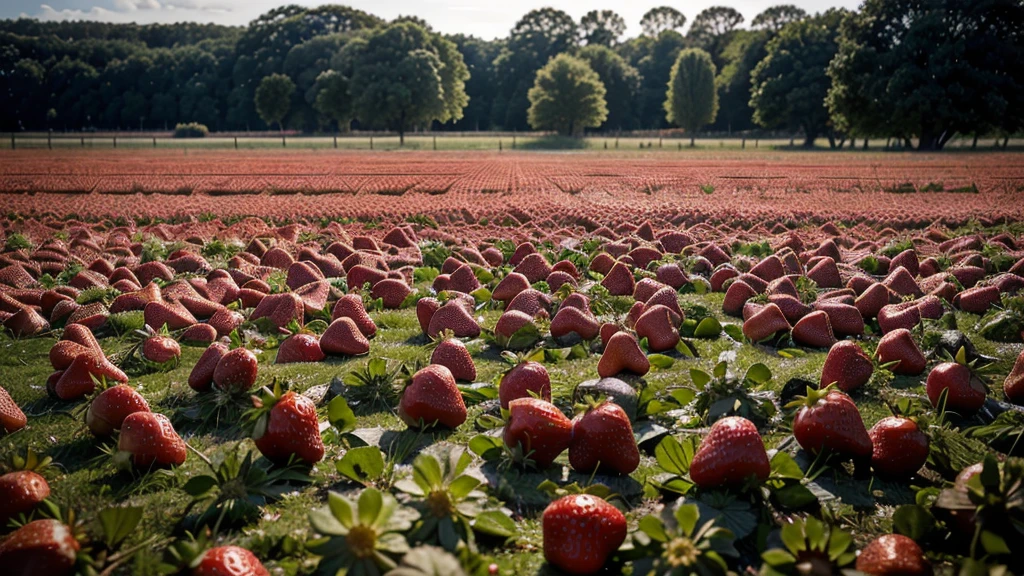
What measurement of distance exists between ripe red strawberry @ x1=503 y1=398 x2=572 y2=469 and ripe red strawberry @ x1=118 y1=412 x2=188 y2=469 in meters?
1.26

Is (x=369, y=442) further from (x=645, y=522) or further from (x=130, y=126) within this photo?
(x=130, y=126)

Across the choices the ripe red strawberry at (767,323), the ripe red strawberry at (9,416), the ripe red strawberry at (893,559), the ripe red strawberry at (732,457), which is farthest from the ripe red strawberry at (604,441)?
the ripe red strawberry at (9,416)

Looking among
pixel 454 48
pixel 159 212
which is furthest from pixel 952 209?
pixel 454 48

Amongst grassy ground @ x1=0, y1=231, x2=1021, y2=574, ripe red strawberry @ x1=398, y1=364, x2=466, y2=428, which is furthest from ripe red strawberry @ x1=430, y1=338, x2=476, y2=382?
ripe red strawberry @ x1=398, y1=364, x2=466, y2=428

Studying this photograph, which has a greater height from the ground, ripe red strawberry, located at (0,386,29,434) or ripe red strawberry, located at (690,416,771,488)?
ripe red strawberry, located at (690,416,771,488)

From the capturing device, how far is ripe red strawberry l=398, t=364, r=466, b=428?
8.91 feet

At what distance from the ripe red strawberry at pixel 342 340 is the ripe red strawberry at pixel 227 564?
218 centimetres

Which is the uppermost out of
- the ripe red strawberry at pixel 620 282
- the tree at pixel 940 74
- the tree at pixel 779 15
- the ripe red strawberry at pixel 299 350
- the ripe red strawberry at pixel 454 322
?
the tree at pixel 779 15

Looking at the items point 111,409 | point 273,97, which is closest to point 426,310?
point 111,409

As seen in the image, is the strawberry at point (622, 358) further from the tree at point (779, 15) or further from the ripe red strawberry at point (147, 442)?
the tree at point (779, 15)

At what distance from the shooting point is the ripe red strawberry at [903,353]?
3.35m

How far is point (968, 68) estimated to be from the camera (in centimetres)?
4066

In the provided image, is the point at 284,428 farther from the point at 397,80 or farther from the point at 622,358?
the point at 397,80

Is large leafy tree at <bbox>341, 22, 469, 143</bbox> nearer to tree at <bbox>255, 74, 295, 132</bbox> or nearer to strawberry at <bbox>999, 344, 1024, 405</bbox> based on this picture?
tree at <bbox>255, 74, 295, 132</bbox>
